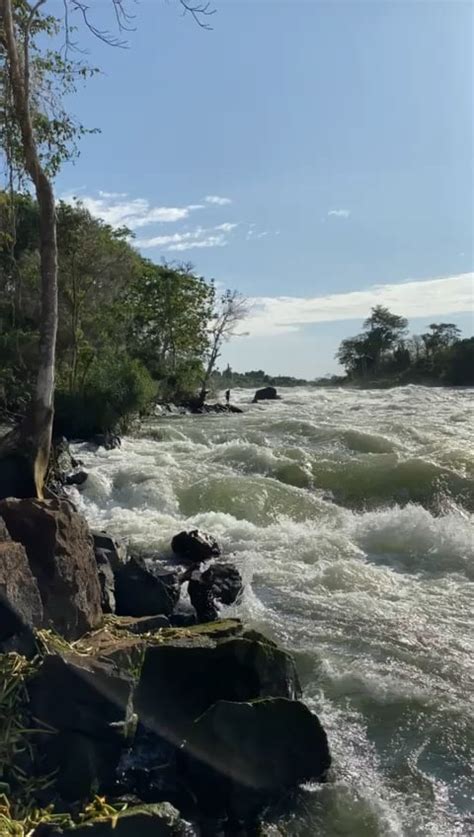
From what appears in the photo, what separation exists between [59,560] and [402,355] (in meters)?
46.7

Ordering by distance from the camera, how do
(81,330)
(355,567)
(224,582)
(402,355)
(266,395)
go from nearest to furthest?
(224,582)
(355,567)
(81,330)
(266,395)
(402,355)

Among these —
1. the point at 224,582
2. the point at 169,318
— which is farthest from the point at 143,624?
the point at 169,318

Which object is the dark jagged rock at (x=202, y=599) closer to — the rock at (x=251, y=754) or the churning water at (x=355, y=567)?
the churning water at (x=355, y=567)

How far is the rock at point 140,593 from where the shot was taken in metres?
6.13

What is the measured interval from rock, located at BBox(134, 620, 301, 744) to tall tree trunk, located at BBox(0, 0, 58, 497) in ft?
14.1

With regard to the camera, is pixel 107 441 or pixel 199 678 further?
pixel 107 441

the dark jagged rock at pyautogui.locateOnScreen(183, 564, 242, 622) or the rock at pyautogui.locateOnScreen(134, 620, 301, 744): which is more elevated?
the rock at pyautogui.locateOnScreen(134, 620, 301, 744)

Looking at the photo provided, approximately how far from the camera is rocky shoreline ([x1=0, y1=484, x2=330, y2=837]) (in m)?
3.56

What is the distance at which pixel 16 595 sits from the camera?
425 cm

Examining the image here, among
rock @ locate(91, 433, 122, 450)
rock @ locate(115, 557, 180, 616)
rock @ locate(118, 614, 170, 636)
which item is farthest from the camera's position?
rock @ locate(91, 433, 122, 450)

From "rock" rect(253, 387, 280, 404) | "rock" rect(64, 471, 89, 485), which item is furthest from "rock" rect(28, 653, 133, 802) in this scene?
"rock" rect(253, 387, 280, 404)

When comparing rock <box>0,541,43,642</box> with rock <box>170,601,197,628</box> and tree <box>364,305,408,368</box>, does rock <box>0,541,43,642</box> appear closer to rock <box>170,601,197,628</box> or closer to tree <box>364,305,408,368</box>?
rock <box>170,601,197,628</box>

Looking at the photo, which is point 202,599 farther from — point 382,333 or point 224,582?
point 382,333

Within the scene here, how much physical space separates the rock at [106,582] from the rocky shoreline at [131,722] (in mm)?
→ 820
